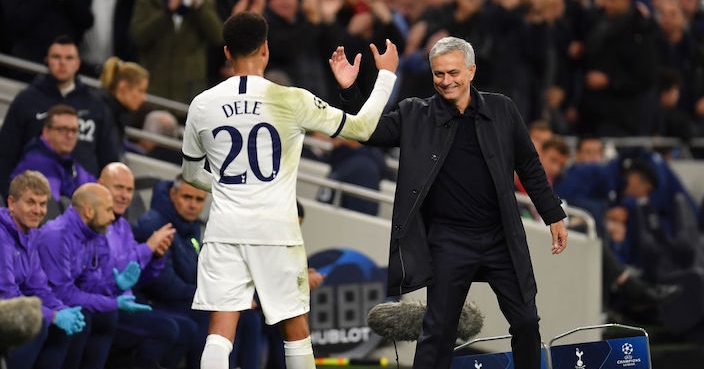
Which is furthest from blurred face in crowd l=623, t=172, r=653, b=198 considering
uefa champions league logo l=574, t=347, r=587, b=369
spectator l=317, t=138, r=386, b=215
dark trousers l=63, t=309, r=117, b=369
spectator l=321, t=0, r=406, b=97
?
dark trousers l=63, t=309, r=117, b=369

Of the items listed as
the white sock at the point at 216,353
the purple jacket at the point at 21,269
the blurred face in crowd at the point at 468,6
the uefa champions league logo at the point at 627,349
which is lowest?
the white sock at the point at 216,353

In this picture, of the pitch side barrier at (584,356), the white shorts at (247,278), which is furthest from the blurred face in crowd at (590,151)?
the white shorts at (247,278)

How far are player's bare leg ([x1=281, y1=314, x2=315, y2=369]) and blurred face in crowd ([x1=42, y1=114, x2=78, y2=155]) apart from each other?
3.74 m

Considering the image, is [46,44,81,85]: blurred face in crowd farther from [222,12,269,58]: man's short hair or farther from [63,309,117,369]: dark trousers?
[222,12,269,58]: man's short hair

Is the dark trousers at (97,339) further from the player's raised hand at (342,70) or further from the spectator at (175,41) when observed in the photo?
the spectator at (175,41)

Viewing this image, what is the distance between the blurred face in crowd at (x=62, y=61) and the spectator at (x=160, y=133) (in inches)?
49.3

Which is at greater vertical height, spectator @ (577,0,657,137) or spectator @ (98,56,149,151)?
spectator @ (577,0,657,137)

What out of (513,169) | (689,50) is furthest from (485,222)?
(689,50)

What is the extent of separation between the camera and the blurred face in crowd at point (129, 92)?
11922mm

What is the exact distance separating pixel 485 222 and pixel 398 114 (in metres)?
0.73

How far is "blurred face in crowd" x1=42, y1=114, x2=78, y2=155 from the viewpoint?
10633 millimetres

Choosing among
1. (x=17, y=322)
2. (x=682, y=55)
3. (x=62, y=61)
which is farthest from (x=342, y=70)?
(x=682, y=55)

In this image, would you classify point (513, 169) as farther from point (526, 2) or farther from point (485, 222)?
point (526, 2)

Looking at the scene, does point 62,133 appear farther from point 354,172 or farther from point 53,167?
point 354,172
